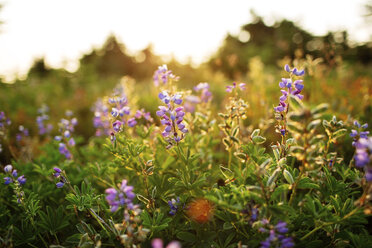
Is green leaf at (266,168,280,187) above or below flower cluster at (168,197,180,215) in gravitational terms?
above

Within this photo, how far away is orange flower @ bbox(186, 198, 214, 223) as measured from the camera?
1.88 metres

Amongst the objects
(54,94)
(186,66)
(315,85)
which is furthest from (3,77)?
(186,66)

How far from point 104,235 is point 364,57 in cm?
2676

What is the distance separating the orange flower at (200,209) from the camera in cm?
188

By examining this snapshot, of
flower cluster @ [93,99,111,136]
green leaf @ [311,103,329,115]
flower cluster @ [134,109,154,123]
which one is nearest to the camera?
green leaf @ [311,103,329,115]

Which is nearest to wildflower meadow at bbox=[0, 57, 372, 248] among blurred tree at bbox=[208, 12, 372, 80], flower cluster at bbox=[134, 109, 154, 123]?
flower cluster at bbox=[134, 109, 154, 123]

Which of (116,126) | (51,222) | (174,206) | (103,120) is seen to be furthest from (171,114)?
(103,120)

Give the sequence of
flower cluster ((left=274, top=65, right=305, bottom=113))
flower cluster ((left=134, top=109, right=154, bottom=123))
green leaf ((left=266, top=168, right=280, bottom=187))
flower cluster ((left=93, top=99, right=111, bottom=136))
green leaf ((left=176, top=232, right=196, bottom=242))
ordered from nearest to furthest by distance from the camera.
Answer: green leaf ((left=266, top=168, right=280, bottom=187))
flower cluster ((left=274, top=65, right=305, bottom=113))
green leaf ((left=176, top=232, right=196, bottom=242))
flower cluster ((left=134, top=109, right=154, bottom=123))
flower cluster ((left=93, top=99, right=111, bottom=136))

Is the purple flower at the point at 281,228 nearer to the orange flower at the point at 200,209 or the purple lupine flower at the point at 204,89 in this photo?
the orange flower at the point at 200,209

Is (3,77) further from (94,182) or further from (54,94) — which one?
(94,182)

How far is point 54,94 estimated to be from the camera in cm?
998

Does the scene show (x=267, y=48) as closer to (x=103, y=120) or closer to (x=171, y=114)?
(x=103, y=120)

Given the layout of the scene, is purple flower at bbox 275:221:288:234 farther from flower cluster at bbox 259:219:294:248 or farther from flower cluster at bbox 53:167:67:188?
flower cluster at bbox 53:167:67:188

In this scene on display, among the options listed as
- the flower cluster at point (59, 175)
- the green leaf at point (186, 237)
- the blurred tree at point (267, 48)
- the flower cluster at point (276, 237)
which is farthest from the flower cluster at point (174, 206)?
the blurred tree at point (267, 48)
